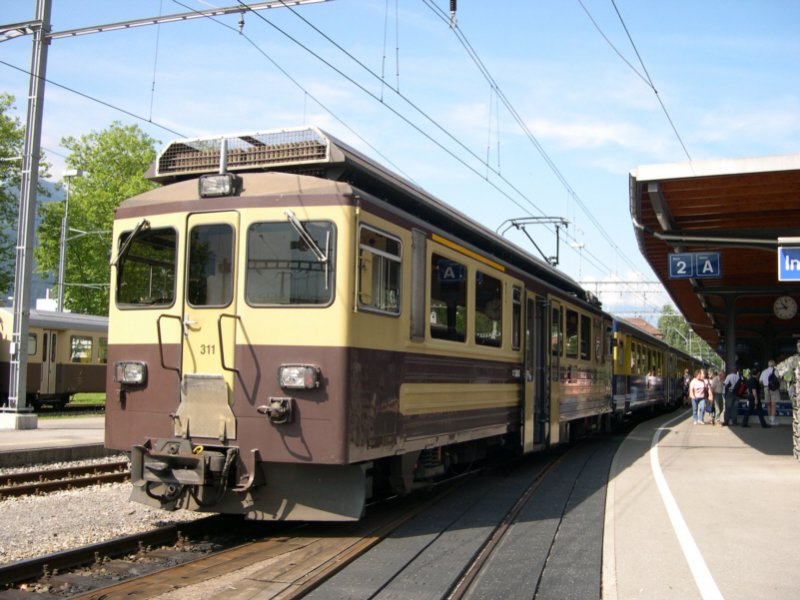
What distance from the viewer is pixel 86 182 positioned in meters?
36.7

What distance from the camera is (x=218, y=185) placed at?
22.4 ft

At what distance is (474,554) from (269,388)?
6.82 feet

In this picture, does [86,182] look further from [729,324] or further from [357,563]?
[357,563]

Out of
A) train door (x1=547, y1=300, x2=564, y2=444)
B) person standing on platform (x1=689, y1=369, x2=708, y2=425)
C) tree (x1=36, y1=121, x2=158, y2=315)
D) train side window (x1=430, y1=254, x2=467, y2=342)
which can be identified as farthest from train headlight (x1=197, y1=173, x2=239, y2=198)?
tree (x1=36, y1=121, x2=158, y2=315)

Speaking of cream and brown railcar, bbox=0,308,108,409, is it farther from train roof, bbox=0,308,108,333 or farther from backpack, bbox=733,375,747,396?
backpack, bbox=733,375,747,396

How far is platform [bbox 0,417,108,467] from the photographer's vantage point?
1170cm

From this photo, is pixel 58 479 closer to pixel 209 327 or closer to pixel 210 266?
pixel 209 327

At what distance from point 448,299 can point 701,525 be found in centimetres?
316

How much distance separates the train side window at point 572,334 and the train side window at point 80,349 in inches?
669

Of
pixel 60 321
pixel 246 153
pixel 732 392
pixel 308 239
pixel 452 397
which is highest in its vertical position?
pixel 246 153

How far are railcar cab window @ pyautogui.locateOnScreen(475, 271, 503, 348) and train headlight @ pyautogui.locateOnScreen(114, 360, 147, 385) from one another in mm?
3570

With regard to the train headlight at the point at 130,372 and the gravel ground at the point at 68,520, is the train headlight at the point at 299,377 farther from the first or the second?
the gravel ground at the point at 68,520

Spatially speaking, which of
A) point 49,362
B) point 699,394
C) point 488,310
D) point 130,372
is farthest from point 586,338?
point 49,362

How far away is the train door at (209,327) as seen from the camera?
6.52m
